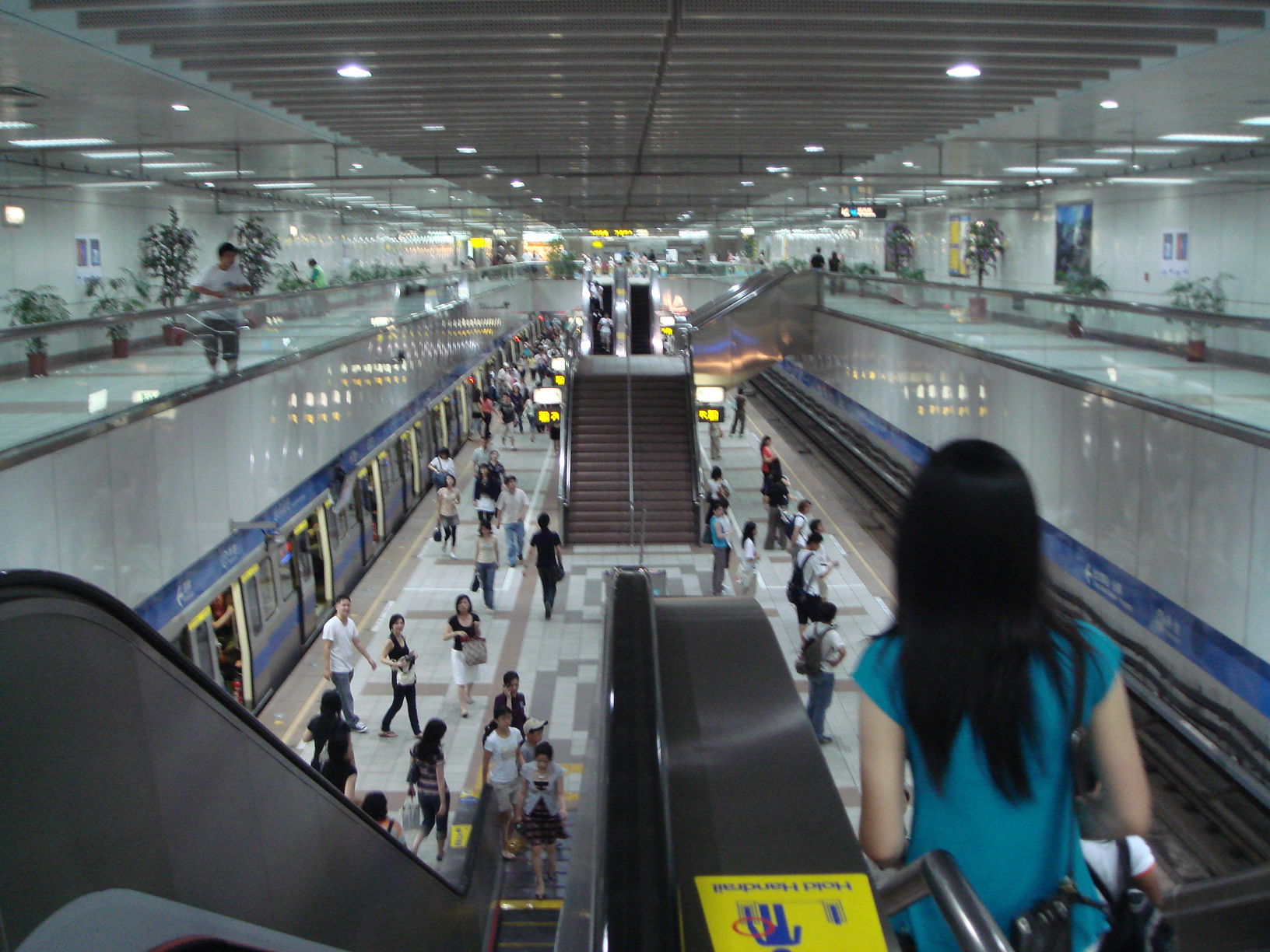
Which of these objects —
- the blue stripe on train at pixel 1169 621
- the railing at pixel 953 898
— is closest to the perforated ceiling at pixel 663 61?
the blue stripe on train at pixel 1169 621

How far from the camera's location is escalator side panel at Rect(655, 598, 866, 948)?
2049 millimetres

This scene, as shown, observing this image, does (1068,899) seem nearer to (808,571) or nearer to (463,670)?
(808,571)

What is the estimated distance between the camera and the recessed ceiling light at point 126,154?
16734 mm

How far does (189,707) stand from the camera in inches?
112

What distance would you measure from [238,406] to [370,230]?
31.1m

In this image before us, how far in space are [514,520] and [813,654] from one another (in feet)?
27.4

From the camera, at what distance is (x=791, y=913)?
1785 mm

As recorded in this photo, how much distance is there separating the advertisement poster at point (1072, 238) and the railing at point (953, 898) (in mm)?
24836

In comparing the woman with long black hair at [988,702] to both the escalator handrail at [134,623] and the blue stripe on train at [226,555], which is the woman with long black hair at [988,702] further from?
the blue stripe on train at [226,555]

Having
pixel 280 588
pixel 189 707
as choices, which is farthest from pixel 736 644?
pixel 280 588

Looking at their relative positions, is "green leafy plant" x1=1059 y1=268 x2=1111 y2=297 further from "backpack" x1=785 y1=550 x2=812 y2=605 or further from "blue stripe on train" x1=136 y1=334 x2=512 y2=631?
"blue stripe on train" x1=136 y1=334 x2=512 y2=631

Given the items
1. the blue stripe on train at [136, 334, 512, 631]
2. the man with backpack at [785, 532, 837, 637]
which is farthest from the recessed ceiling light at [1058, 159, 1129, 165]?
the blue stripe on train at [136, 334, 512, 631]

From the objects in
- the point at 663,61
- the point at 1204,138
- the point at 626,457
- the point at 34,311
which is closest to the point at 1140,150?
the point at 1204,138

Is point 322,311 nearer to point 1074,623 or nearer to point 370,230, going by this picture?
point 1074,623
